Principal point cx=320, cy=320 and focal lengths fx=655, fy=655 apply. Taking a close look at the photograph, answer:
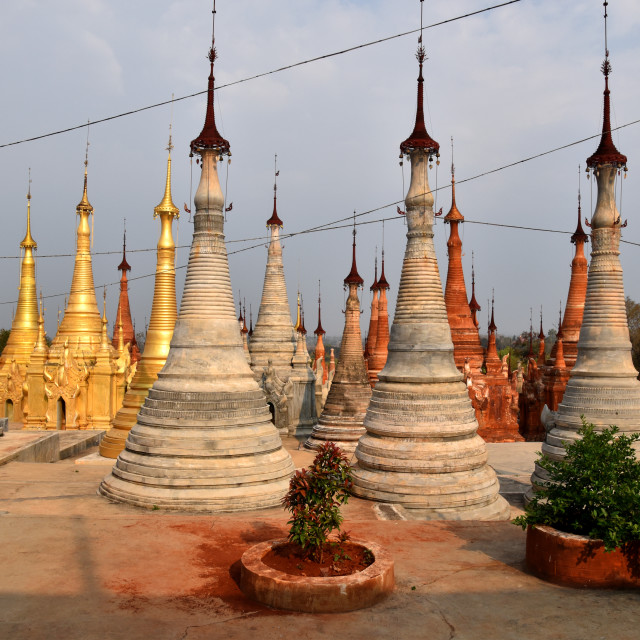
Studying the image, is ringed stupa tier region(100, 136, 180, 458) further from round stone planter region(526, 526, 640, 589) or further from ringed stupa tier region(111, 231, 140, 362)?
ringed stupa tier region(111, 231, 140, 362)

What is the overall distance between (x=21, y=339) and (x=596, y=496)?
31.9 m

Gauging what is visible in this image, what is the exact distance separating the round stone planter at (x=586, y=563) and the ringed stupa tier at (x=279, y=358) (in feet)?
58.1

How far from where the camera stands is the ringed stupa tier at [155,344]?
63.7ft

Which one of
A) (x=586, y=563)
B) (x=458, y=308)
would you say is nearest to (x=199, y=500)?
(x=586, y=563)

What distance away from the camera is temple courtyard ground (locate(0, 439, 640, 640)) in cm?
677

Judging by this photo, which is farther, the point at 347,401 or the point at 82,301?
the point at 82,301

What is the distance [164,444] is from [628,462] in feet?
28.4

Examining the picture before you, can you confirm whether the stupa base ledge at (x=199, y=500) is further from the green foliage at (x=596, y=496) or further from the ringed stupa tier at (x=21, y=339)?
the ringed stupa tier at (x=21, y=339)

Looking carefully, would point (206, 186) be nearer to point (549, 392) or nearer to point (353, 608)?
point (353, 608)

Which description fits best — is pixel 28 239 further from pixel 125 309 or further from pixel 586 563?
pixel 586 563

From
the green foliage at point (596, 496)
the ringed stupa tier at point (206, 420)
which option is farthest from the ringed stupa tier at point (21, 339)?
the green foliage at point (596, 496)

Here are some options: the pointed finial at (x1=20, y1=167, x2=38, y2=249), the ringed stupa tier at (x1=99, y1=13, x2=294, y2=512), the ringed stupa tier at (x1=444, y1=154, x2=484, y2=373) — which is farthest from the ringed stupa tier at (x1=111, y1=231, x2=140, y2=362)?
the ringed stupa tier at (x1=99, y1=13, x2=294, y2=512)

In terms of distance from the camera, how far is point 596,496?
8250 millimetres

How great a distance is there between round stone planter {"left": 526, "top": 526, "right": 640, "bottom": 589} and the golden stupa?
21.8m
